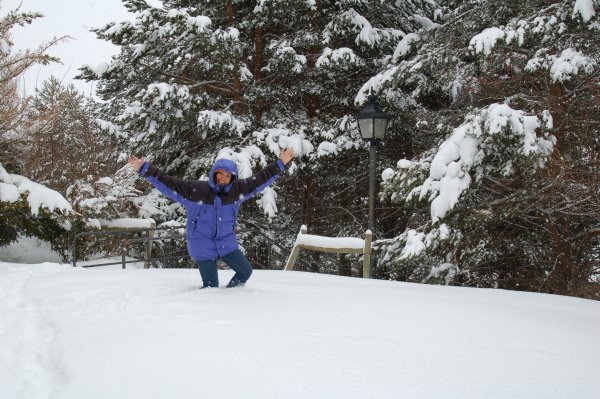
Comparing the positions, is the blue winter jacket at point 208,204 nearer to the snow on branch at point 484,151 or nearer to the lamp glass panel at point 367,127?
the snow on branch at point 484,151

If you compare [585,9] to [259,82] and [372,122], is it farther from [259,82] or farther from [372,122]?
[259,82]

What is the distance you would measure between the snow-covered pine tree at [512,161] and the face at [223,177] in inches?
138

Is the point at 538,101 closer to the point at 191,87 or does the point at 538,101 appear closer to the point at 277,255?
the point at 191,87

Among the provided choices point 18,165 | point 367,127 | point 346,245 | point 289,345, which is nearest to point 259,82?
point 367,127

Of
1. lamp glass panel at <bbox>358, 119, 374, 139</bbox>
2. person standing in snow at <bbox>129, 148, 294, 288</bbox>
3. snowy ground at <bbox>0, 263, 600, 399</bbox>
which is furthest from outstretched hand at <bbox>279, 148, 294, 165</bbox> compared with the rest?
lamp glass panel at <bbox>358, 119, 374, 139</bbox>


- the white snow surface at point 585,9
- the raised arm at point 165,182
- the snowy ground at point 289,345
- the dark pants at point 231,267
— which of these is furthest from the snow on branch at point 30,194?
the white snow surface at point 585,9

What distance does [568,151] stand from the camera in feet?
26.1

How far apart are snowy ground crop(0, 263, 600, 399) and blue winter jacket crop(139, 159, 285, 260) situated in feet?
1.66

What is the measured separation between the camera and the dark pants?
532cm

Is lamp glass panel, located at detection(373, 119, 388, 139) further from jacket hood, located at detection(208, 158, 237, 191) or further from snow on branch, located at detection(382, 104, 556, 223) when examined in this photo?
jacket hood, located at detection(208, 158, 237, 191)

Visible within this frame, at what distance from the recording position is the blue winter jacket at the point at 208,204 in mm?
5129

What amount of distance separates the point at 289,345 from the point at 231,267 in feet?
→ 7.94

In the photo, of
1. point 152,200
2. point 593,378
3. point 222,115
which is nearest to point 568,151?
point 593,378

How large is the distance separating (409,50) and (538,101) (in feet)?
12.7
